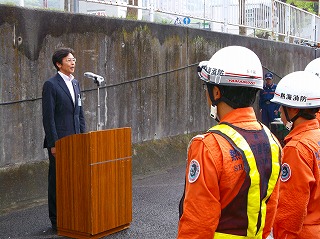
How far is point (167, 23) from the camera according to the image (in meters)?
11.4

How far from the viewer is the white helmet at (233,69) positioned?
2.80 meters

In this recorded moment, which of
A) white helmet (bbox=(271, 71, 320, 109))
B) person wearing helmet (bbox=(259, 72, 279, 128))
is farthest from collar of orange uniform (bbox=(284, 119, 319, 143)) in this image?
person wearing helmet (bbox=(259, 72, 279, 128))

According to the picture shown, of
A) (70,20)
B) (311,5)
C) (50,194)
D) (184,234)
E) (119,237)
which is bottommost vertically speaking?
(119,237)

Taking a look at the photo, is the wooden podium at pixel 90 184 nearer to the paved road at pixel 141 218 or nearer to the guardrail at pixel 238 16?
the paved road at pixel 141 218

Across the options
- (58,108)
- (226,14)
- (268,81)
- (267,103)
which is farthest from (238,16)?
(58,108)

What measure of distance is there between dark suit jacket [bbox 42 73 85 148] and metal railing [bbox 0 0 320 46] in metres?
2.84

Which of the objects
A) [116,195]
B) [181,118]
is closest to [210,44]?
[181,118]

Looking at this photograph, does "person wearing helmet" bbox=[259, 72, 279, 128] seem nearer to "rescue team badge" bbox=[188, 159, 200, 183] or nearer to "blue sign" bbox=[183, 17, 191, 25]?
"blue sign" bbox=[183, 17, 191, 25]

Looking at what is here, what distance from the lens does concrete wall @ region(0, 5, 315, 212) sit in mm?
7562

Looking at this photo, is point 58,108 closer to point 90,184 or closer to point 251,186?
point 90,184

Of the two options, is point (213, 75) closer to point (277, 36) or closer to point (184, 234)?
point (184, 234)

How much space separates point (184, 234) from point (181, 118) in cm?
900

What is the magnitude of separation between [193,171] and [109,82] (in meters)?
6.98

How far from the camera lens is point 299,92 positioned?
3.82 m
